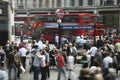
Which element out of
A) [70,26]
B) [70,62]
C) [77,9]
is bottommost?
[70,26]

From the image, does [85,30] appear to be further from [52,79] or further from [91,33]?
[52,79]

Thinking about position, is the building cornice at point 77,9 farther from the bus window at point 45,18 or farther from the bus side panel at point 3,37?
the bus side panel at point 3,37

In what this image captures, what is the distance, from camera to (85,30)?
55.4 meters

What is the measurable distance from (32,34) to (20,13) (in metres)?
31.9

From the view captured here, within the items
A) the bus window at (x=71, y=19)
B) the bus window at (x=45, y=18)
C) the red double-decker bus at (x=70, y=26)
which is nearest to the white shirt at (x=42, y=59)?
the red double-decker bus at (x=70, y=26)

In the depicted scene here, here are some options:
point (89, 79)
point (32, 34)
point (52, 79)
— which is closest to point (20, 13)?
point (32, 34)

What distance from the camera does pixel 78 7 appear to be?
83000 mm

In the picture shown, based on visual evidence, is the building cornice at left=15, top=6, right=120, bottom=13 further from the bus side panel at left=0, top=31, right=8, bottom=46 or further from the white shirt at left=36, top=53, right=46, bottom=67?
the white shirt at left=36, top=53, right=46, bottom=67

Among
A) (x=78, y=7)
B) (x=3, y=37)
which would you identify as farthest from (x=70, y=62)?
(x=78, y=7)

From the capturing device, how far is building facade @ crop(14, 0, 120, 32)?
8006cm

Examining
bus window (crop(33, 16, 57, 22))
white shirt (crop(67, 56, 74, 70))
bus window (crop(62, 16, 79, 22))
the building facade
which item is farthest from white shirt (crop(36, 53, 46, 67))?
the building facade

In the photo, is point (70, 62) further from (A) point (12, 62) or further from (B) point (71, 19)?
(B) point (71, 19)

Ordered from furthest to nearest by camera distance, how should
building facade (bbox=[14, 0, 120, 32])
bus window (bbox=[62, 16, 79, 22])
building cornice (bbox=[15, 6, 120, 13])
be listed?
building cornice (bbox=[15, 6, 120, 13]), building facade (bbox=[14, 0, 120, 32]), bus window (bbox=[62, 16, 79, 22])

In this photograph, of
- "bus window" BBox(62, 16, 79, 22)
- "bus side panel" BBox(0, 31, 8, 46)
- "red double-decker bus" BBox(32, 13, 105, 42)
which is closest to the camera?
"bus side panel" BBox(0, 31, 8, 46)
